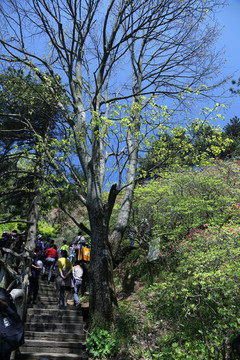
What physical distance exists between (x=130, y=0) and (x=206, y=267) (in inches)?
278

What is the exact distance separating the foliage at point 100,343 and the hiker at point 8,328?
353 cm

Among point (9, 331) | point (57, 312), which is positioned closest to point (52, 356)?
point (57, 312)

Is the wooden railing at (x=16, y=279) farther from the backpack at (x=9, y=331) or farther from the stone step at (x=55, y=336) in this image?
the backpack at (x=9, y=331)

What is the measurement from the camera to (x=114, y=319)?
20.5ft

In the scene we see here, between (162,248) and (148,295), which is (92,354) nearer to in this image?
(148,295)

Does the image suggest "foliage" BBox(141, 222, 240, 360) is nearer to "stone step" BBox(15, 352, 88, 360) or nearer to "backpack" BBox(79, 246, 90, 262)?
"stone step" BBox(15, 352, 88, 360)

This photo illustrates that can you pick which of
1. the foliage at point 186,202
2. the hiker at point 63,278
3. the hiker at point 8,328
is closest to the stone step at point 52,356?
the hiker at point 63,278

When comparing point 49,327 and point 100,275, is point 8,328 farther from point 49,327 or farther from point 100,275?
point 49,327

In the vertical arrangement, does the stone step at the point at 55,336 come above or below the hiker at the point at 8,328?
below

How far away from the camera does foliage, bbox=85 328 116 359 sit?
5750 millimetres

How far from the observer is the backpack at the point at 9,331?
2.70 metres

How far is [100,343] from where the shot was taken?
19.3 feet

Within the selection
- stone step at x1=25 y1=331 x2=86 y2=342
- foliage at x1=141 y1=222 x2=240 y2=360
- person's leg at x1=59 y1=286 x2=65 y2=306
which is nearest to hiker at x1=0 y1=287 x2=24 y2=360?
foliage at x1=141 y1=222 x2=240 y2=360

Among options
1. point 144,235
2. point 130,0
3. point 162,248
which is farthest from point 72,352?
point 130,0
